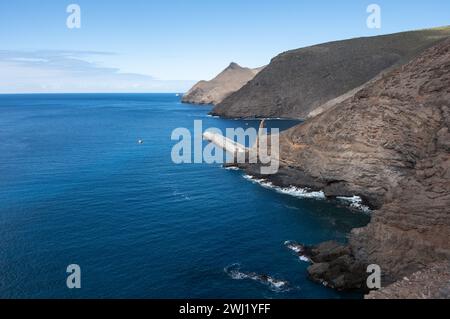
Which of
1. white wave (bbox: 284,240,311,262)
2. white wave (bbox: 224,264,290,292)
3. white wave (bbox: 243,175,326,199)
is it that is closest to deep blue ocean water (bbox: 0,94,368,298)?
white wave (bbox: 224,264,290,292)

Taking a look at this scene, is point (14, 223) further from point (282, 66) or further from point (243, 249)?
point (282, 66)

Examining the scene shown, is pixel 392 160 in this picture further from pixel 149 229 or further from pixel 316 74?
pixel 316 74

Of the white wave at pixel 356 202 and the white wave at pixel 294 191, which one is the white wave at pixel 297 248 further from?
the white wave at pixel 294 191

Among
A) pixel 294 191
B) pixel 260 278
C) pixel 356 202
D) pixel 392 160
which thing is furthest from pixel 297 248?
pixel 294 191

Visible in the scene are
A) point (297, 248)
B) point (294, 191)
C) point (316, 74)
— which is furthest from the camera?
point (316, 74)

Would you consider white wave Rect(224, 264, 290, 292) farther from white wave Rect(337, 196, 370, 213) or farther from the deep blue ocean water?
→ white wave Rect(337, 196, 370, 213)

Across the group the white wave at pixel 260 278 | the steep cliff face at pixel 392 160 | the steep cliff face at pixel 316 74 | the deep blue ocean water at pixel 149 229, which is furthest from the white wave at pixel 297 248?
the steep cliff face at pixel 316 74
